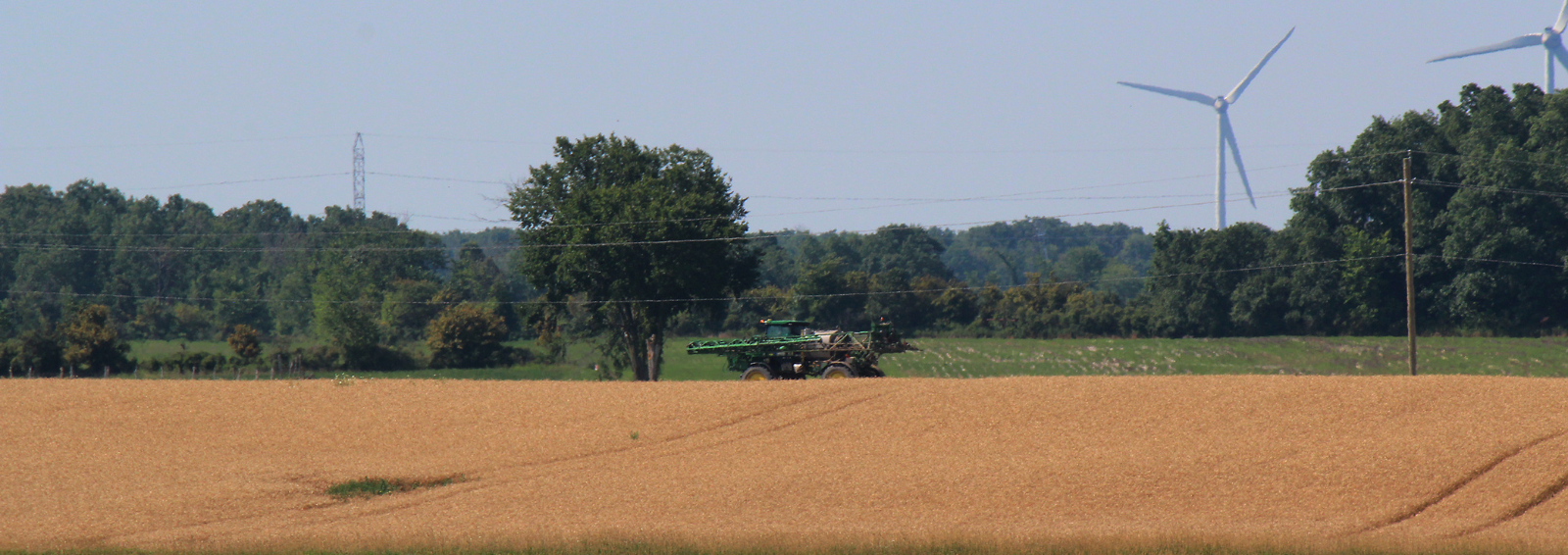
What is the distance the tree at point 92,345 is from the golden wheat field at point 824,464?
1557 inches

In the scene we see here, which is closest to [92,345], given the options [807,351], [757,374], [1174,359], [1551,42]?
[757,374]

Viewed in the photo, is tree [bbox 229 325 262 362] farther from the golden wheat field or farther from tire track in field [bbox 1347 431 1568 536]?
tire track in field [bbox 1347 431 1568 536]

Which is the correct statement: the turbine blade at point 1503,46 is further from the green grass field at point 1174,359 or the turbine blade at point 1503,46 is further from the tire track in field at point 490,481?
the tire track in field at point 490,481

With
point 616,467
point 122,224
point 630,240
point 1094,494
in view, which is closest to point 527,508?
point 616,467

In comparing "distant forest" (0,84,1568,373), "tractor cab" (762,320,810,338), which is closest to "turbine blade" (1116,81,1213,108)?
"distant forest" (0,84,1568,373)

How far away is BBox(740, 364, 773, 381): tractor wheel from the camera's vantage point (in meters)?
39.2

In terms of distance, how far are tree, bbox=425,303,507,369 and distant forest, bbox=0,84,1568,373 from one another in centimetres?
309

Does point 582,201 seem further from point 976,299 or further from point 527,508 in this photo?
point 976,299

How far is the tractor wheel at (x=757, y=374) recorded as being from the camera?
39188mm

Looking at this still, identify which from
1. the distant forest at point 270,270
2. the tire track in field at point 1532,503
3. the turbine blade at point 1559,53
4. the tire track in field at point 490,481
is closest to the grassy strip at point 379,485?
the tire track in field at point 490,481

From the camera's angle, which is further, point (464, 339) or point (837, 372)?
point (464, 339)

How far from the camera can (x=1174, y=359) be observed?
71875 mm

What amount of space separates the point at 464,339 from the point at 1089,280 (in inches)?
1997

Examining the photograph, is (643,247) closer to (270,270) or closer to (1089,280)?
(1089,280)
